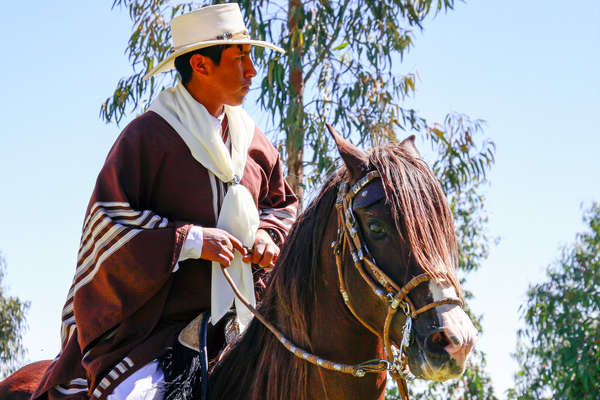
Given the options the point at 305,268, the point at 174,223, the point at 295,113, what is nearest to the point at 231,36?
the point at 174,223

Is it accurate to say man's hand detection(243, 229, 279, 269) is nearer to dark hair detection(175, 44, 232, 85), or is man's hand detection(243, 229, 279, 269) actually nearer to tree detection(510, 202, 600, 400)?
dark hair detection(175, 44, 232, 85)

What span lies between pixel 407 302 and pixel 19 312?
2088 centimetres

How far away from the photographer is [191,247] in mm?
3752

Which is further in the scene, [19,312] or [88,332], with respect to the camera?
[19,312]

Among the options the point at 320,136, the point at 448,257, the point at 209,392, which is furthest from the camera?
the point at 320,136

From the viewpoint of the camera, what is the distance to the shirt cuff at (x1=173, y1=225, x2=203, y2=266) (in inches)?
147

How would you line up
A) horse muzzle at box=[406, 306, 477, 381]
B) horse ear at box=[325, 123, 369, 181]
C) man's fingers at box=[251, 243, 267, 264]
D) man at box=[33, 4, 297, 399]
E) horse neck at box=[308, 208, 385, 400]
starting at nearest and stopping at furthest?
horse muzzle at box=[406, 306, 477, 381], horse neck at box=[308, 208, 385, 400], horse ear at box=[325, 123, 369, 181], man at box=[33, 4, 297, 399], man's fingers at box=[251, 243, 267, 264]

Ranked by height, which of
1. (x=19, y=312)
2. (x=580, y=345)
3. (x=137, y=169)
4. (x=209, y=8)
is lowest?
(x=580, y=345)

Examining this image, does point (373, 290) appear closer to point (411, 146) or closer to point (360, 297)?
point (360, 297)

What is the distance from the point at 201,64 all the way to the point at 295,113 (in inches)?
263

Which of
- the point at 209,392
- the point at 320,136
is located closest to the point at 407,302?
the point at 209,392

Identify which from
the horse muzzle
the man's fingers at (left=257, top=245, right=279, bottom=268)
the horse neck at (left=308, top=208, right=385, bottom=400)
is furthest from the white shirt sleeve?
the horse muzzle

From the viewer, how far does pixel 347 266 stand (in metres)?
3.26

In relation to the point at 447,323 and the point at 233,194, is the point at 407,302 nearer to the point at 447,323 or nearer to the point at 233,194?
the point at 447,323
